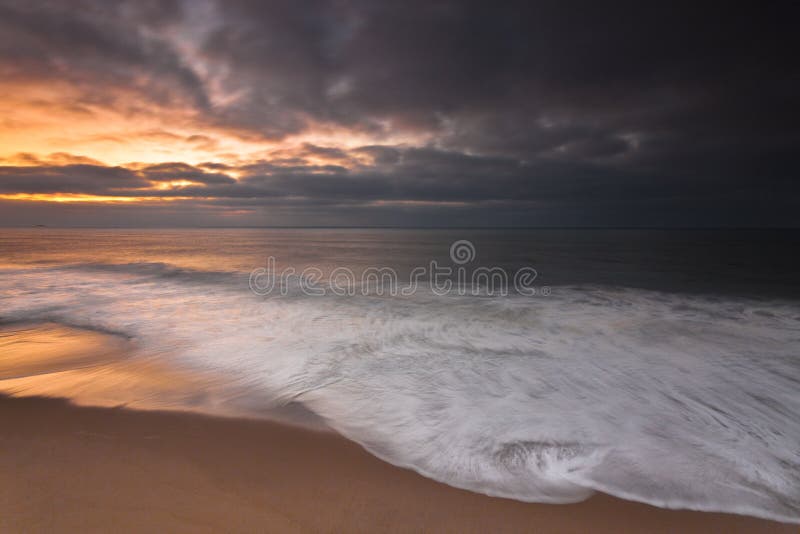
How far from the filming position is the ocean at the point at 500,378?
323 cm

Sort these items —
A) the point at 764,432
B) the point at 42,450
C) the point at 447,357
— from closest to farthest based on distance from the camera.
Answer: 1. the point at 42,450
2. the point at 764,432
3. the point at 447,357

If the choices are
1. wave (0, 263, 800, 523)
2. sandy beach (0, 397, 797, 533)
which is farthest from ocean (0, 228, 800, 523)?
sandy beach (0, 397, 797, 533)

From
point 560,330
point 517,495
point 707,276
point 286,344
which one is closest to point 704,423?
point 517,495

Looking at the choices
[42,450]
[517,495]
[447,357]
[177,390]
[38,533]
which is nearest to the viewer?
[38,533]

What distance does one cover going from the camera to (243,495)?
270cm

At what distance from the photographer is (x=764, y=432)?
3.96 meters

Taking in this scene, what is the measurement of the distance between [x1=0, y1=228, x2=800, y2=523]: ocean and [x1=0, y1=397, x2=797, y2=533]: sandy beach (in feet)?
0.68

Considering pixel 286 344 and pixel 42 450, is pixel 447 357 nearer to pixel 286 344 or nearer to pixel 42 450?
pixel 286 344

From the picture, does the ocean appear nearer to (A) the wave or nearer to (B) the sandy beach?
(A) the wave

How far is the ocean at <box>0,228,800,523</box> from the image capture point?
10.6 ft

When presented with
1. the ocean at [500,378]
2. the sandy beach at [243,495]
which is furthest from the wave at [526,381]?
the sandy beach at [243,495]

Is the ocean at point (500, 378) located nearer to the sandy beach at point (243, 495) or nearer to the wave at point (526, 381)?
the wave at point (526, 381)

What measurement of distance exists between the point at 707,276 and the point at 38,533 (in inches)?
957

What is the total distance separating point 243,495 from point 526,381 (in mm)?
4115
